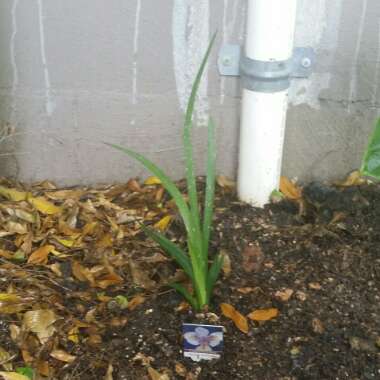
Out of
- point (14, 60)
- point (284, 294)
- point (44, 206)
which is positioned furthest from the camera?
point (44, 206)

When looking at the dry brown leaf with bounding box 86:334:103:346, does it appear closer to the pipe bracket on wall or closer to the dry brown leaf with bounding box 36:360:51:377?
the dry brown leaf with bounding box 36:360:51:377

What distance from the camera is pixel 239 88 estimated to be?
7.77 feet

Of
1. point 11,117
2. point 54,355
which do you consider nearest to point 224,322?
point 54,355

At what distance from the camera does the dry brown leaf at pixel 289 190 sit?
2454 millimetres

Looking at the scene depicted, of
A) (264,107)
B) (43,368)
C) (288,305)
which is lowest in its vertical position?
(43,368)

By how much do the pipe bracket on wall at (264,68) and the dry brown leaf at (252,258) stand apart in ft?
1.67

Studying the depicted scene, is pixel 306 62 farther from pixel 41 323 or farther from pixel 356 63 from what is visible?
pixel 41 323

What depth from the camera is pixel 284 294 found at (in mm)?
2045

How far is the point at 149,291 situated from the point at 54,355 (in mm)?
351

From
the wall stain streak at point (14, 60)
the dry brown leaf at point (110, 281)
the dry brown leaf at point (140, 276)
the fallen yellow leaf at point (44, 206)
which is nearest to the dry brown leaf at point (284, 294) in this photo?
the dry brown leaf at point (140, 276)

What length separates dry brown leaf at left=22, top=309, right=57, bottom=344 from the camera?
1957 millimetres

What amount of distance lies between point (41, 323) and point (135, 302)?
280 millimetres

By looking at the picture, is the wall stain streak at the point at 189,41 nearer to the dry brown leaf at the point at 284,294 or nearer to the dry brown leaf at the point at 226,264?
the dry brown leaf at the point at 226,264

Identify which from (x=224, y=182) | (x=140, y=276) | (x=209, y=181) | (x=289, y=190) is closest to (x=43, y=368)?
(x=140, y=276)
